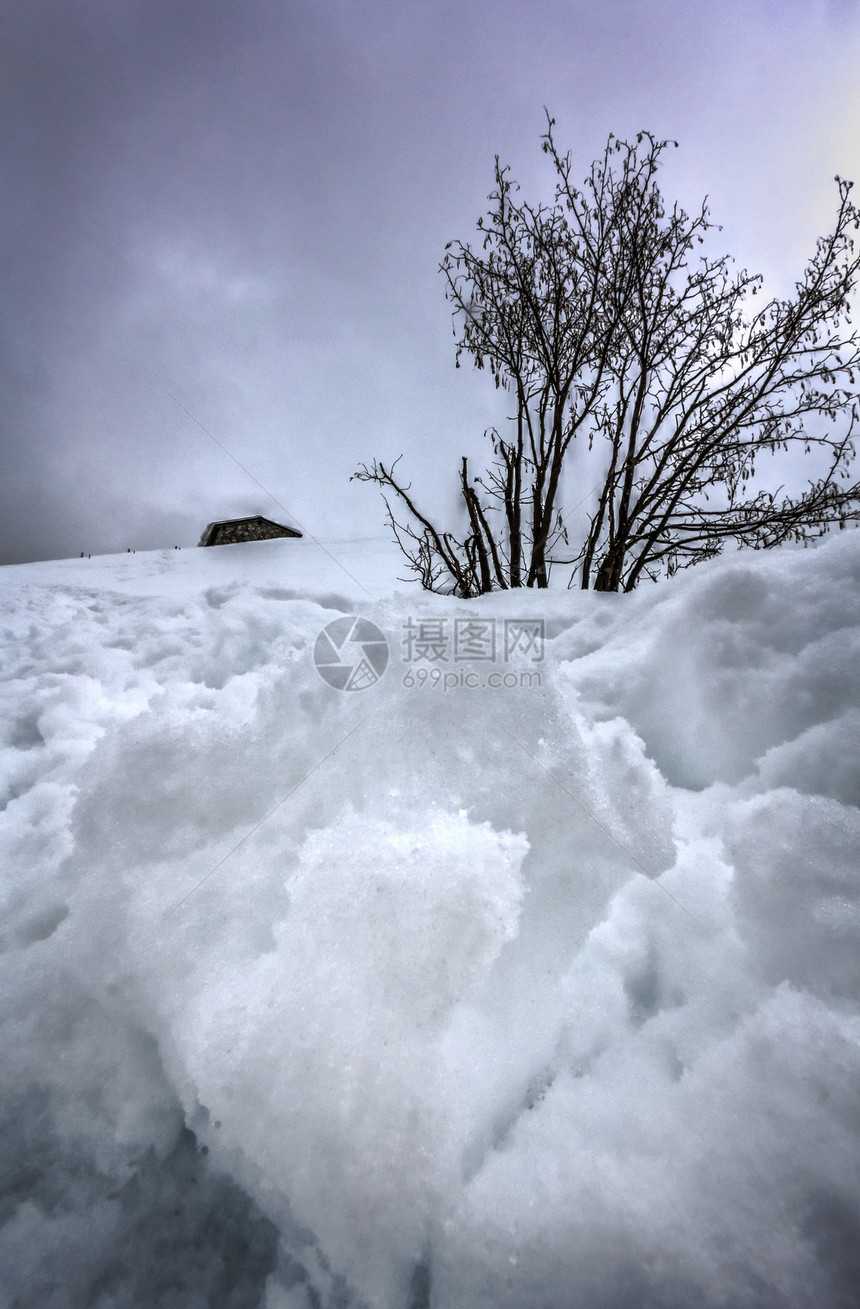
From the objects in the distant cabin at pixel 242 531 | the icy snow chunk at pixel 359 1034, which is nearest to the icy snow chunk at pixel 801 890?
the icy snow chunk at pixel 359 1034

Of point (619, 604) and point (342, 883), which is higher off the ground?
point (619, 604)

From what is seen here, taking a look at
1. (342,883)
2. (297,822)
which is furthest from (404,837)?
(297,822)

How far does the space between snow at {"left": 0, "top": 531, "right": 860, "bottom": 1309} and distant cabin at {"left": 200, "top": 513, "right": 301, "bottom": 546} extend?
13596 mm

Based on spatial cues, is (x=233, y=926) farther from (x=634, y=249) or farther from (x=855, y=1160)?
(x=634, y=249)

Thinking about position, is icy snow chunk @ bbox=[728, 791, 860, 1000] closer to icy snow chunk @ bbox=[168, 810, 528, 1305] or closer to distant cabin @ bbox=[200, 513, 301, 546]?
icy snow chunk @ bbox=[168, 810, 528, 1305]

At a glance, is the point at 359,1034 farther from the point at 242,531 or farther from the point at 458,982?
the point at 242,531

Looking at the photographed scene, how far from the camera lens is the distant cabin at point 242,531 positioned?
1443 centimetres

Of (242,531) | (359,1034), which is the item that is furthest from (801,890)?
(242,531)

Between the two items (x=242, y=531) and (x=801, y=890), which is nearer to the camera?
(x=801, y=890)

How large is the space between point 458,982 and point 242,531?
51.5 ft

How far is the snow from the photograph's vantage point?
79 cm

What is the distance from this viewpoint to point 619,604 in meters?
2.21

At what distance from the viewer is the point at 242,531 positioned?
49.9 ft

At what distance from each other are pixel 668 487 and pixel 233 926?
3035mm
